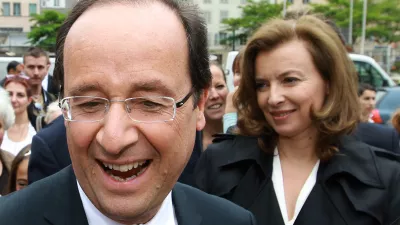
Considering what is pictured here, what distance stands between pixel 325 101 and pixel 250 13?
44477 mm

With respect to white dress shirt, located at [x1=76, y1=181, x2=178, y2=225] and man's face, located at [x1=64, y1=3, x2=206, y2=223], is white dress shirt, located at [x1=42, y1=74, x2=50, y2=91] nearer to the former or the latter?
white dress shirt, located at [x1=76, y1=181, x2=178, y2=225]

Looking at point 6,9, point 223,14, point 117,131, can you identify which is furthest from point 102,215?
point 6,9

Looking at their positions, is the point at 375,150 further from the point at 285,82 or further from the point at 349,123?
the point at 285,82

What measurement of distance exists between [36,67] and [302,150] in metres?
4.94

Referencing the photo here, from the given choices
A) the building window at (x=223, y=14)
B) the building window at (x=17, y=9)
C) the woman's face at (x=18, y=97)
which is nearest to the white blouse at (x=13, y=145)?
the woman's face at (x=18, y=97)

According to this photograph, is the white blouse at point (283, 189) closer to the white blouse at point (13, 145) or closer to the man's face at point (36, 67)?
the white blouse at point (13, 145)

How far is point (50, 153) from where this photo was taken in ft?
9.98

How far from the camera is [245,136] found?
2.91m

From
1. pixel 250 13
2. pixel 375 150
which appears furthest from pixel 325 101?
pixel 250 13

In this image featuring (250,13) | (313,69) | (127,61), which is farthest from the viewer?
(250,13)

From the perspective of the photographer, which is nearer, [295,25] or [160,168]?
[160,168]

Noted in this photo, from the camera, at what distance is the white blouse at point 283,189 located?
2590 millimetres

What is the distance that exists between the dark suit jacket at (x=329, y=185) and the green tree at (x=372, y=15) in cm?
4017

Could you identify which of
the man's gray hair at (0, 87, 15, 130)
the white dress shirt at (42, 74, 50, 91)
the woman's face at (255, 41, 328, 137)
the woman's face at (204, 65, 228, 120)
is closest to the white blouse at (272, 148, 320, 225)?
the woman's face at (255, 41, 328, 137)
